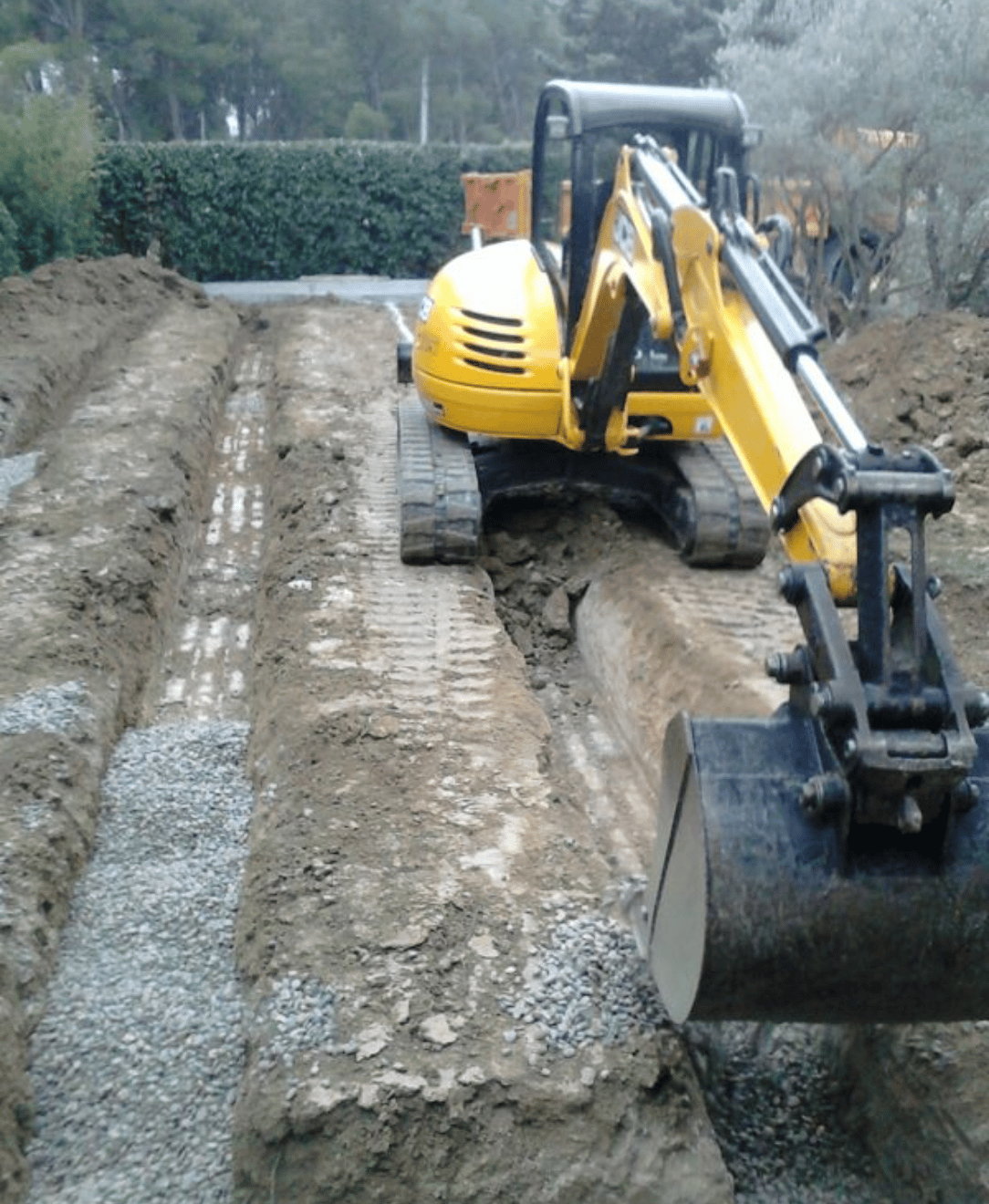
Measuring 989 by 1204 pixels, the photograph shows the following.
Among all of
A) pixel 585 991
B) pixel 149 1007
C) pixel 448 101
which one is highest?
pixel 585 991

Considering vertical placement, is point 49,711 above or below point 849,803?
below

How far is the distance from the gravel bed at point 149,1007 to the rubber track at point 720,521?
332cm

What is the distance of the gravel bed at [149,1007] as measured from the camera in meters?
3.70

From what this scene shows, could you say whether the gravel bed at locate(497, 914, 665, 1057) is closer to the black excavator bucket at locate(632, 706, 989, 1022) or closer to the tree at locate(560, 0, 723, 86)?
the black excavator bucket at locate(632, 706, 989, 1022)

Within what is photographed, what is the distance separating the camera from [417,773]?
5258 millimetres

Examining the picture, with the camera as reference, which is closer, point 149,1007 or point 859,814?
point 859,814

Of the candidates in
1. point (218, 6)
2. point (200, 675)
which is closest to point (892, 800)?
point (200, 675)

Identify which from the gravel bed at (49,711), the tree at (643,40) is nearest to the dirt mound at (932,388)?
the gravel bed at (49,711)

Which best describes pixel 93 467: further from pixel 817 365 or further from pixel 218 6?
pixel 218 6

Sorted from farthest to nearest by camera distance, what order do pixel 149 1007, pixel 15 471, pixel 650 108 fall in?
pixel 15 471, pixel 650 108, pixel 149 1007

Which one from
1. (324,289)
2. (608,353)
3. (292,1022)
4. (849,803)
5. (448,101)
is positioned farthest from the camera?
(448,101)

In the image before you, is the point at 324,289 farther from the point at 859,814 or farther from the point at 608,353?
the point at 859,814

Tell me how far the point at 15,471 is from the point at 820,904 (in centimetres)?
765

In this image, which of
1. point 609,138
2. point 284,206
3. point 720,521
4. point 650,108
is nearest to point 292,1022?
point 720,521
